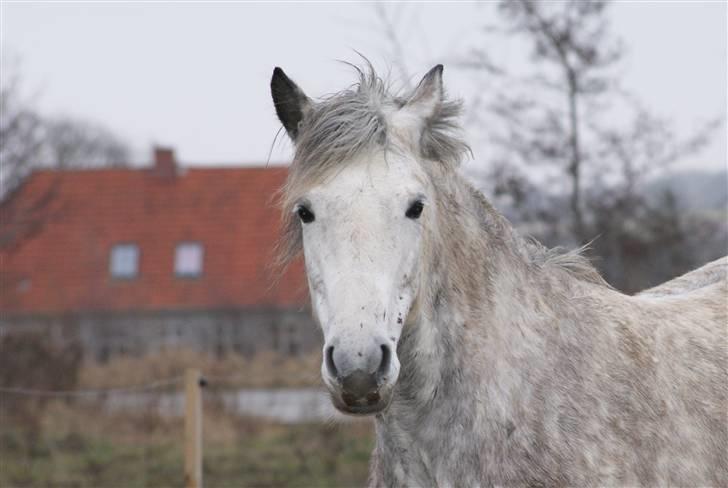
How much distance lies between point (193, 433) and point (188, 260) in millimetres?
25161

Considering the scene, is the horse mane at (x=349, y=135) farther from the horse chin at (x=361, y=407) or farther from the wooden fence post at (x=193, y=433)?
the wooden fence post at (x=193, y=433)

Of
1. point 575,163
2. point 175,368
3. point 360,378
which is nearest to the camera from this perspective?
point 360,378

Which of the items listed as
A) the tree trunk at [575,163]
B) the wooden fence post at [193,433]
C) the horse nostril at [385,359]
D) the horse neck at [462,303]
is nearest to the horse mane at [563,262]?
the horse neck at [462,303]

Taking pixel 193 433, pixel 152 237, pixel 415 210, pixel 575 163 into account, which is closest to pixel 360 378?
pixel 415 210

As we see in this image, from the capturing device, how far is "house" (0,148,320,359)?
97.1 ft

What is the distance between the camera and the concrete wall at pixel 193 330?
24203 mm

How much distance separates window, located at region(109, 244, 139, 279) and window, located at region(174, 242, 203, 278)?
4.27 feet

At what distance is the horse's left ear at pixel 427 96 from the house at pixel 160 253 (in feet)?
79.4

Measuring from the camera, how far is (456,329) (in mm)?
3598

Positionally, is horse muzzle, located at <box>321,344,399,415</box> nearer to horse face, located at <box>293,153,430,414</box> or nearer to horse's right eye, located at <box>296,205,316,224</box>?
horse face, located at <box>293,153,430,414</box>

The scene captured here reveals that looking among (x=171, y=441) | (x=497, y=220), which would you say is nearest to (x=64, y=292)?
(x=171, y=441)

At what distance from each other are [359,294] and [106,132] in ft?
167

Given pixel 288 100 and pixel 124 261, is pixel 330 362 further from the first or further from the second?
pixel 124 261

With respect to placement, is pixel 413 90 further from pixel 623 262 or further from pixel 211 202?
pixel 211 202
